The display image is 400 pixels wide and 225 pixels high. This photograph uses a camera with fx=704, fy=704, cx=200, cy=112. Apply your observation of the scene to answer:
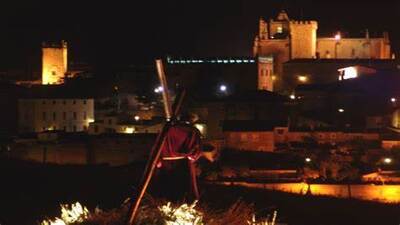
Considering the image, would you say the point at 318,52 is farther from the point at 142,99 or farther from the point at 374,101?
the point at 142,99

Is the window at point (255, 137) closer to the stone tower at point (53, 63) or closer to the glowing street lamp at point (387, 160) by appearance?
the glowing street lamp at point (387, 160)

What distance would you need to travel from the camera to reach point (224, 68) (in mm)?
40969

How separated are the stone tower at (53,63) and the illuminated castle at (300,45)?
37.4 ft

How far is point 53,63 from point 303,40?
14.7 m

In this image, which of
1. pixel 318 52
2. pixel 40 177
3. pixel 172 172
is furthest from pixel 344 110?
pixel 172 172

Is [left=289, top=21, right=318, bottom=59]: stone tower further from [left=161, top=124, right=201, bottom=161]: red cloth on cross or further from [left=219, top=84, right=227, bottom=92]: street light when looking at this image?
[left=161, top=124, right=201, bottom=161]: red cloth on cross

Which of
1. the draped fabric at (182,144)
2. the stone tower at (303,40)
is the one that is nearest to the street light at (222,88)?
the stone tower at (303,40)

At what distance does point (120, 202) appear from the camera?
11.9 m

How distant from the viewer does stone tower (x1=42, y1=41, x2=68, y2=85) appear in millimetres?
41219

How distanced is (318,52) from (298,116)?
10.3 meters

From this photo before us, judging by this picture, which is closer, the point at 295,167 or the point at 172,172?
the point at 172,172

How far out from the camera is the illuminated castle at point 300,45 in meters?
40.2

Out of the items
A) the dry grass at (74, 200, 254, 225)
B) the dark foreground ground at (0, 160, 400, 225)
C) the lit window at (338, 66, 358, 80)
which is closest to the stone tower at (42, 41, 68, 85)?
the lit window at (338, 66, 358, 80)

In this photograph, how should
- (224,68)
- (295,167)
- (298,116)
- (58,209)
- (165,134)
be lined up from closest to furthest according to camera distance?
(165,134)
(58,209)
(295,167)
(298,116)
(224,68)
